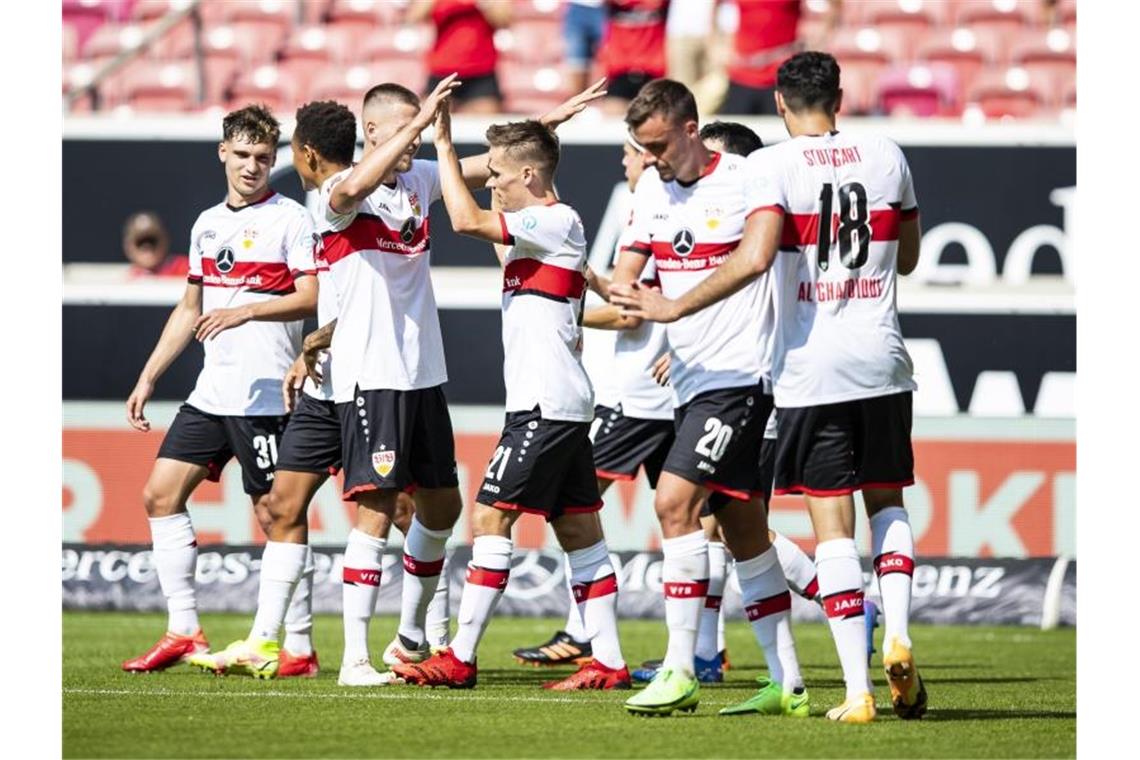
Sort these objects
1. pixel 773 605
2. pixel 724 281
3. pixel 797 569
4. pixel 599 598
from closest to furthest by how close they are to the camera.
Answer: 1. pixel 724 281
2. pixel 773 605
3. pixel 599 598
4. pixel 797 569

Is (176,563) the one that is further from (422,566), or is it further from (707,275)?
(707,275)

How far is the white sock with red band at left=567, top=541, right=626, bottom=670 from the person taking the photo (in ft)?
27.4

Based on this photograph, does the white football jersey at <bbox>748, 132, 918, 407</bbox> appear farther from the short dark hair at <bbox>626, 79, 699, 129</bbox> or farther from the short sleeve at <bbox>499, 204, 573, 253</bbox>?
the short sleeve at <bbox>499, 204, 573, 253</bbox>

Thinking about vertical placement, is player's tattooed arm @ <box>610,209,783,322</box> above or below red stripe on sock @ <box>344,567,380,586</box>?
above

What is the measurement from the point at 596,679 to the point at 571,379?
138 centimetres

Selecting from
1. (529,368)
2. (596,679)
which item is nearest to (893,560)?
(596,679)

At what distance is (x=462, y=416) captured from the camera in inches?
525

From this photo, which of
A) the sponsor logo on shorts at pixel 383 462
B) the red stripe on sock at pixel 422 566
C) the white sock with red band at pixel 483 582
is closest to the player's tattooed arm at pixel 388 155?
the sponsor logo on shorts at pixel 383 462

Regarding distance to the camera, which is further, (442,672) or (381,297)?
(381,297)

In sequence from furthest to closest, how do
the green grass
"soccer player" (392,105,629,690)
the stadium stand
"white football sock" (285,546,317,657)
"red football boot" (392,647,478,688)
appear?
the stadium stand, "white football sock" (285,546,317,657), "red football boot" (392,647,478,688), "soccer player" (392,105,629,690), the green grass

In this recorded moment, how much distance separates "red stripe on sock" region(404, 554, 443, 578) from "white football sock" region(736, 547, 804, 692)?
1.75 m

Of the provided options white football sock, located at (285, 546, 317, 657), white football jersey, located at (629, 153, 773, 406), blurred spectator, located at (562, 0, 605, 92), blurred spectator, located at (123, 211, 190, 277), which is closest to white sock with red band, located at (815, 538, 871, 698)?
white football jersey, located at (629, 153, 773, 406)

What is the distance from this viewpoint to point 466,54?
1570 centimetres
